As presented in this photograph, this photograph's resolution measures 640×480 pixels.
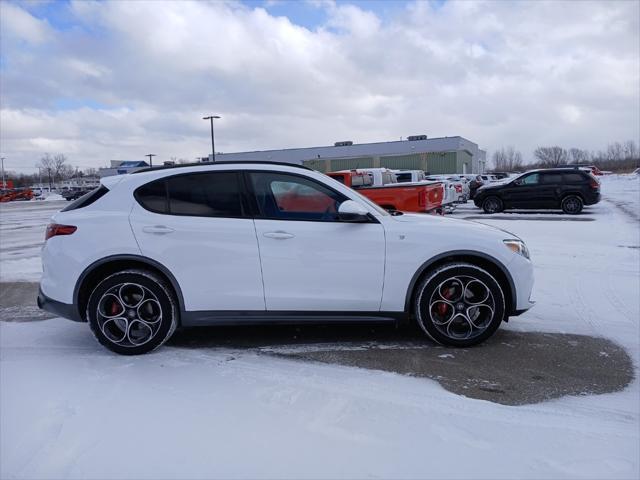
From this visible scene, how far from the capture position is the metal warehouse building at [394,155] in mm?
59531

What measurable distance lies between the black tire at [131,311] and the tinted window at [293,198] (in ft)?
3.70

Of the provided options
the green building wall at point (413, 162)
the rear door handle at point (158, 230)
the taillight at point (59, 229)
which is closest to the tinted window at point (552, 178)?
the rear door handle at point (158, 230)

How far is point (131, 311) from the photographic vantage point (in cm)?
410

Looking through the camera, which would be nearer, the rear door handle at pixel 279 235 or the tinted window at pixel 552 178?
the rear door handle at pixel 279 235

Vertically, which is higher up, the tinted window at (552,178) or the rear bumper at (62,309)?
the tinted window at (552,178)

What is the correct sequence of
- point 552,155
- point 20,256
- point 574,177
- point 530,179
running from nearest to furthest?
1. point 20,256
2. point 574,177
3. point 530,179
4. point 552,155

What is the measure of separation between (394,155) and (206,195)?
6002 cm

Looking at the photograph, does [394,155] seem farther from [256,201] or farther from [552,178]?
[256,201]

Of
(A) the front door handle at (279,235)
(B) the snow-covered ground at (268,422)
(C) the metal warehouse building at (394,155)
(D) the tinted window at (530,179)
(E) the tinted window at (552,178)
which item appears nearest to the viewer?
(B) the snow-covered ground at (268,422)

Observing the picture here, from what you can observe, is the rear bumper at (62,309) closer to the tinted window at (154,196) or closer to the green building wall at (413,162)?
the tinted window at (154,196)

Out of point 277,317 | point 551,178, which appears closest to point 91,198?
point 277,317

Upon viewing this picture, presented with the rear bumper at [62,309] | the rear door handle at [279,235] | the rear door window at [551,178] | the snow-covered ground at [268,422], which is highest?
the rear door window at [551,178]

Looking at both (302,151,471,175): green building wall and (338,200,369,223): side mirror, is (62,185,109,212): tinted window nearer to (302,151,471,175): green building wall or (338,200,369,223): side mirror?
(338,200,369,223): side mirror

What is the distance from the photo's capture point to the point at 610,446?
273 cm
